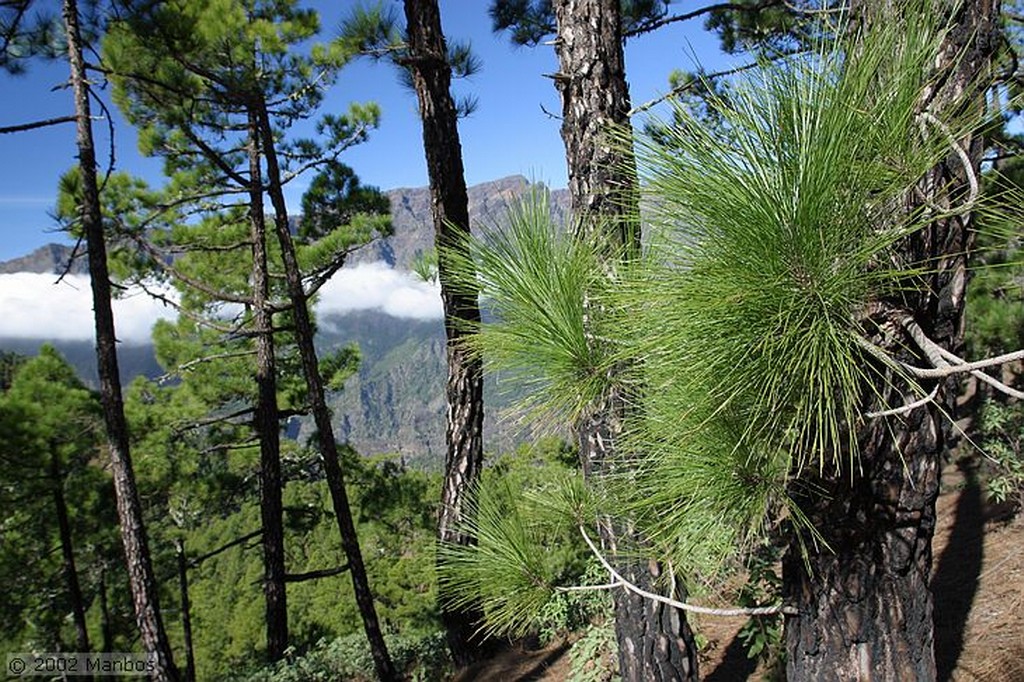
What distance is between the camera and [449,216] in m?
4.29

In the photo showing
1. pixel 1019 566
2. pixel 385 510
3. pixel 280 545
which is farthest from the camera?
pixel 385 510

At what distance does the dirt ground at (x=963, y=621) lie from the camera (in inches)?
102

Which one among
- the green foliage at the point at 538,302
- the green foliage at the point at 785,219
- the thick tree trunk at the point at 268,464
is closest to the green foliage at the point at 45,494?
the thick tree trunk at the point at 268,464

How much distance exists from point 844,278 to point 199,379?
10.2 meters

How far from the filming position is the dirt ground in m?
2.58

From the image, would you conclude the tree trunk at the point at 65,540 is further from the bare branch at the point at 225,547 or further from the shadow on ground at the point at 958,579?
the shadow on ground at the point at 958,579

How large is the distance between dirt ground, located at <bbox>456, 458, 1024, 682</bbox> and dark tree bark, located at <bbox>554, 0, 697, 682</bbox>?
1322 mm

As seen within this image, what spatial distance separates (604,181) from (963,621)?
9.72 feet

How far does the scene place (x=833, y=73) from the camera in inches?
29.6

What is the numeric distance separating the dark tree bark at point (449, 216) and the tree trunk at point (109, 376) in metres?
2.30

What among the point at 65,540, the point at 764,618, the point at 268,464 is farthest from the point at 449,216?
the point at 65,540

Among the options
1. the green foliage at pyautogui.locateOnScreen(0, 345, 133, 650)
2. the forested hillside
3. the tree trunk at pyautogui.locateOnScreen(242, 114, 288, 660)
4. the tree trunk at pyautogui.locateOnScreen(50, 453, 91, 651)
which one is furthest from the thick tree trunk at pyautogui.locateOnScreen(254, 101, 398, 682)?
the tree trunk at pyautogui.locateOnScreen(50, 453, 91, 651)

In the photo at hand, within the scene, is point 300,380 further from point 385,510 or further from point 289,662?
point 289,662

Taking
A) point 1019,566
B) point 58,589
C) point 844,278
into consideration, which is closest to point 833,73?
point 844,278
